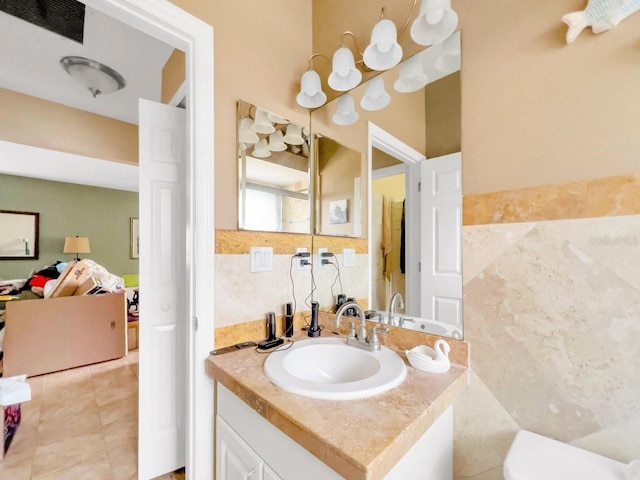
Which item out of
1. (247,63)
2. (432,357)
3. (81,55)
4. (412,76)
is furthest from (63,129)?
(432,357)

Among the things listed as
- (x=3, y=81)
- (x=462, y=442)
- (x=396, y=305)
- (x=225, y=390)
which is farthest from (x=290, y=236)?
(x=3, y=81)

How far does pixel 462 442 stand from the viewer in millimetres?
913

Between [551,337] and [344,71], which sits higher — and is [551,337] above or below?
below

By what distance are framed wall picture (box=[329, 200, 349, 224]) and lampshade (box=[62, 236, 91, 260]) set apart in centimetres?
505

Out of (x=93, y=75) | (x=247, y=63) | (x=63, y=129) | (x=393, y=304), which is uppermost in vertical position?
(x=93, y=75)

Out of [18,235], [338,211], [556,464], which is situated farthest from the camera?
[18,235]

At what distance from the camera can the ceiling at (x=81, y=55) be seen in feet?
5.80

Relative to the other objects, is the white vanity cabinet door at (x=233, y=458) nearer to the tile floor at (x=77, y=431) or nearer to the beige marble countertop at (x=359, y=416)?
the beige marble countertop at (x=359, y=416)

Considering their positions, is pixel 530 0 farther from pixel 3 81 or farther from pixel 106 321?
pixel 106 321

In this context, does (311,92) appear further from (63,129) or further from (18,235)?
(18,235)

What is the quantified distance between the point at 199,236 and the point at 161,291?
49cm

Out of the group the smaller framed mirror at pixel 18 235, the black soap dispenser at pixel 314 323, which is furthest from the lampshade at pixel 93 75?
the smaller framed mirror at pixel 18 235

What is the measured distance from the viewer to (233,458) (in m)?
0.95

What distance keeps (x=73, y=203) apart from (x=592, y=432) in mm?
6669
